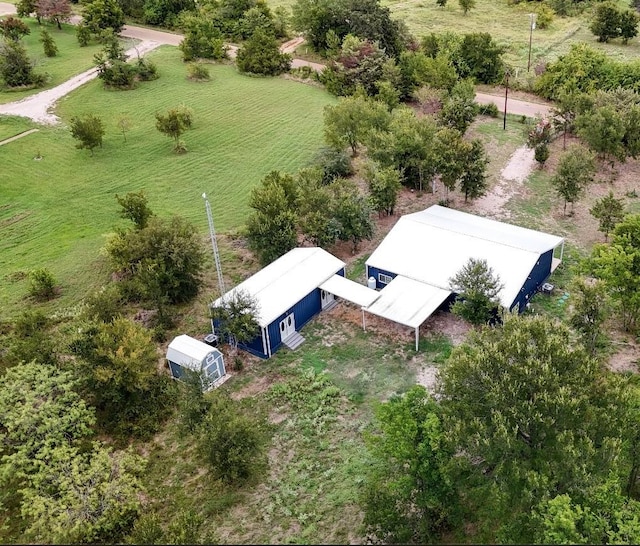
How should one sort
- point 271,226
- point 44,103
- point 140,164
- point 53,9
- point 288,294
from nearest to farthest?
1. point 288,294
2. point 271,226
3. point 140,164
4. point 44,103
5. point 53,9

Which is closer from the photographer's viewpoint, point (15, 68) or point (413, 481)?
point (413, 481)

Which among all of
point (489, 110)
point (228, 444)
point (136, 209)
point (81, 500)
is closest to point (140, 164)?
point (136, 209)

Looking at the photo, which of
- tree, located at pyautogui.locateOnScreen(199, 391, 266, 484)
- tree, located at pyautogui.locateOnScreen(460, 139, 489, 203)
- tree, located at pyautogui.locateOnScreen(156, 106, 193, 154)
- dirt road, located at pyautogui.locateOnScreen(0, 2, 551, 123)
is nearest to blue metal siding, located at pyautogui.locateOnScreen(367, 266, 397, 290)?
tree, located at pyautogui.locateOnScreen(460, 139, 489, 203)

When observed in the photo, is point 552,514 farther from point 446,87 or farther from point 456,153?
point 446,87

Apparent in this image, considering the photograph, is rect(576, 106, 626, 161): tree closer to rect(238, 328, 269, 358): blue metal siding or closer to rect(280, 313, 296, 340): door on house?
rect(280, 313, 296, 340): door on house


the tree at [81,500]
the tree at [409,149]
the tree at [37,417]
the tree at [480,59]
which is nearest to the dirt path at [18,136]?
the tree at [409,149]

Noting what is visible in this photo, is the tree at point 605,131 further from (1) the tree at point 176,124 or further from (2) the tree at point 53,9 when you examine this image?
(2) the tree at point 53,9

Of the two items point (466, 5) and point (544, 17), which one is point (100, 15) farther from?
point (544, 17)
